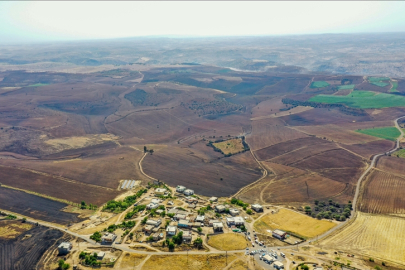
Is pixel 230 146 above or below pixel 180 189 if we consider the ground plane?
above

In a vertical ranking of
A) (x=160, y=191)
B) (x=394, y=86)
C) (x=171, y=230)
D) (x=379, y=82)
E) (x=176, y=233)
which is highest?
(x=379, y=82)

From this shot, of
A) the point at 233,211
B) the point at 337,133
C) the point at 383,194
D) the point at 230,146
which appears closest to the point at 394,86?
the point at 337,133

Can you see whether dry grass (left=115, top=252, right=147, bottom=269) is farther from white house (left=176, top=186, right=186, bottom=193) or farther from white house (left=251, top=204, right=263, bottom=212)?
white house (left=176, top=186, right=186, bottom=193)

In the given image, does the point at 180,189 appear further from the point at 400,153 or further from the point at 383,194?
the point at 400,153

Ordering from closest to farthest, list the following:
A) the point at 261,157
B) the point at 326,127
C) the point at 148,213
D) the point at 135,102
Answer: the point at 148,213, the point at 261,157, the point at 326,127, the point at 135,102

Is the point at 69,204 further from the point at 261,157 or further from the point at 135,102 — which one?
the point at 135,102

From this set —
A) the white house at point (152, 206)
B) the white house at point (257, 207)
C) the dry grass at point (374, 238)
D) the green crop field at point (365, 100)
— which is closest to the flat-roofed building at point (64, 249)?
the white house at point (152, 206)

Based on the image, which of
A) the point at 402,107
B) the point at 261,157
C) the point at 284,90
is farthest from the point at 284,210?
the point at 284,90
